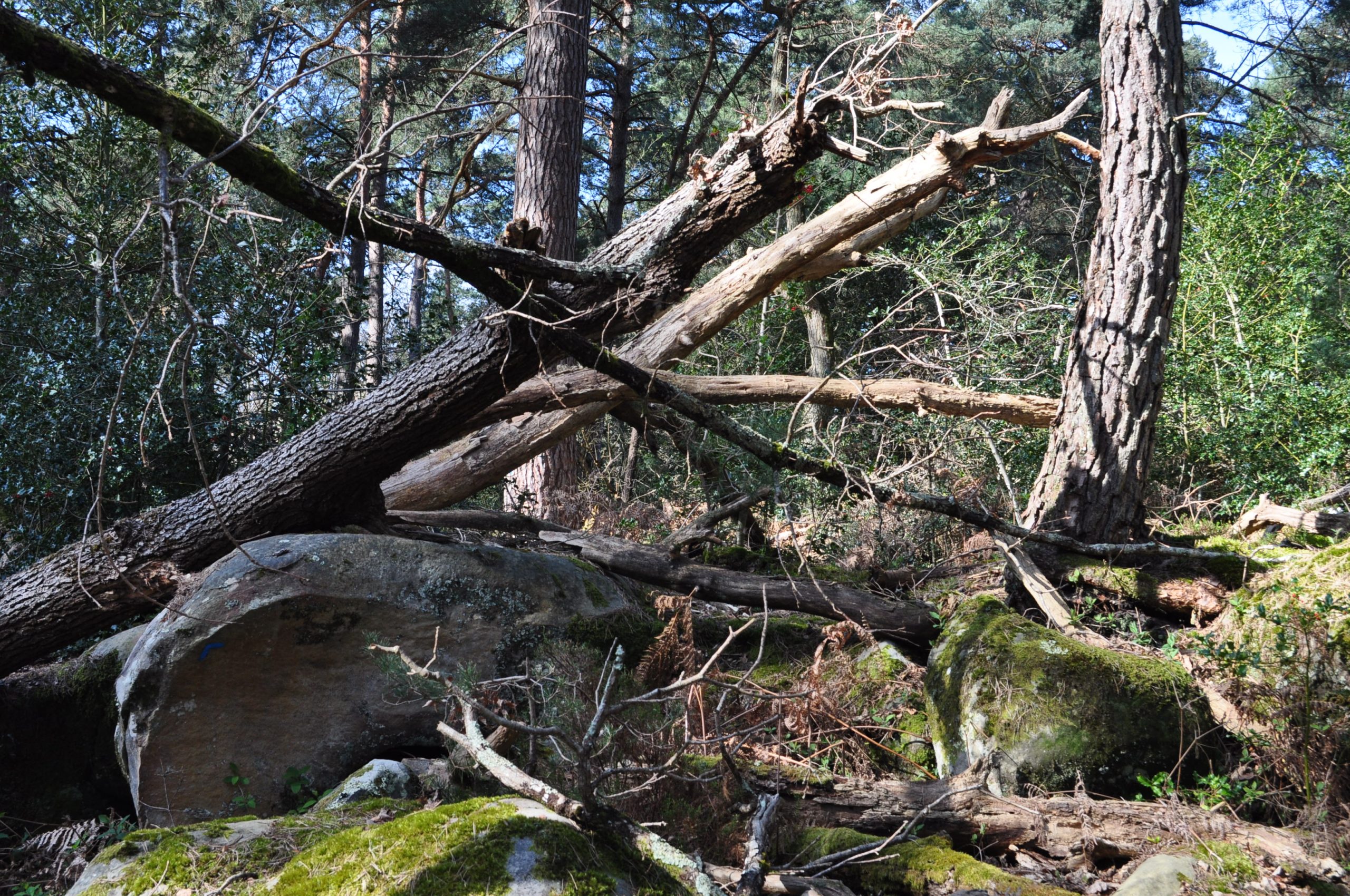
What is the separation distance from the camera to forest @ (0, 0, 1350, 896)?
3.25 meters

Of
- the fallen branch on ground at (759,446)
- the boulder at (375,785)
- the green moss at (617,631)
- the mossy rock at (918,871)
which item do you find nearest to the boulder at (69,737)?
the boulder at (375,785)

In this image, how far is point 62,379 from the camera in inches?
263

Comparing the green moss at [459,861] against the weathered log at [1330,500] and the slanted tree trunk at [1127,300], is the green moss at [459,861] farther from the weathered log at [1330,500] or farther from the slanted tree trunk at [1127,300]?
the weathered log at [1330,500]

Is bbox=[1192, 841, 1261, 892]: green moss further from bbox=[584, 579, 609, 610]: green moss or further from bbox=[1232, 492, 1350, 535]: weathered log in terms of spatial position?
bbox=[584, 579, 609, 610]: green moss

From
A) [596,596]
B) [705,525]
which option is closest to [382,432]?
[596,596]

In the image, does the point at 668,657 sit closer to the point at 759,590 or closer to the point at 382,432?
the point at 759,590

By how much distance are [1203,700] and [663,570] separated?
3383 mm

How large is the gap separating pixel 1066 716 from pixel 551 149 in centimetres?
726

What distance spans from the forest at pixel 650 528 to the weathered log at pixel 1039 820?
0.02 m

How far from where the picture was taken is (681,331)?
6543 millimetres

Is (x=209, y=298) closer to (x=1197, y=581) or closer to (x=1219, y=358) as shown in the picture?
(x=1197, y=581)

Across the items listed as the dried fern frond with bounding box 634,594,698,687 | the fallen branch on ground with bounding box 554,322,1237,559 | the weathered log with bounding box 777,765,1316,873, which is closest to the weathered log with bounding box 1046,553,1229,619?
the fallen branch on ground with bounding box 554,322,1237,559

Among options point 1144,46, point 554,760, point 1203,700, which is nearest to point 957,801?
point 1203,700

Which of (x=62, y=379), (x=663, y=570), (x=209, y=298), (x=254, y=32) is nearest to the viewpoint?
(x=663, y=570)
